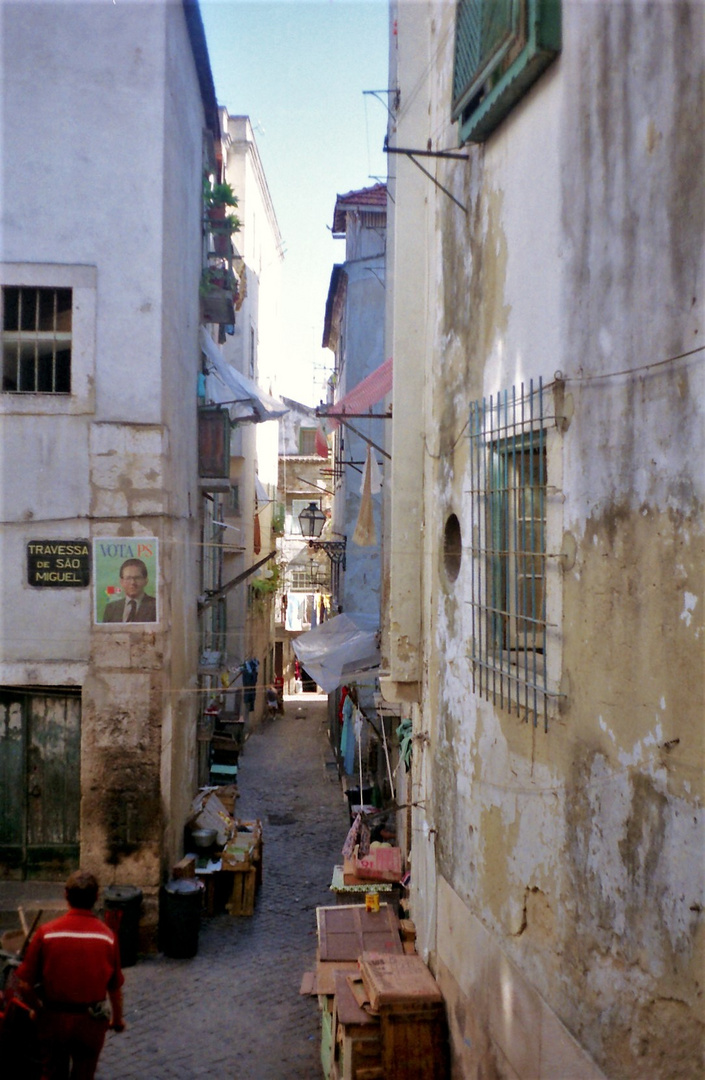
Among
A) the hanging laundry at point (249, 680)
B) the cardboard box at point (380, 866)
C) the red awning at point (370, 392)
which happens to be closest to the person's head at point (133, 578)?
the red awning at point (370, 392)

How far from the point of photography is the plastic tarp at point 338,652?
Result: 13.7 meters

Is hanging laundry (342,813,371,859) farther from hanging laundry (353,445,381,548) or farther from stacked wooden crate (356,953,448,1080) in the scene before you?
stacked wooden crate (356,953,448,1080)

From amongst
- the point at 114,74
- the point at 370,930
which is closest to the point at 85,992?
the point at 370,930

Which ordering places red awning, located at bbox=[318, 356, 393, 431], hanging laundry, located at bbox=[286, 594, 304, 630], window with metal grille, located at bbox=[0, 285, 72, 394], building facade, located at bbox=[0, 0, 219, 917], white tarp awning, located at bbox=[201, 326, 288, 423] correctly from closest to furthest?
1. building facade, located at bbox=[0, 0, 219, 917]
2. window with metal grille, located at bbox=[0, 285, 72, 394]
3. red awning, located at bbox=[318, 356, 393, 431]
4. white tarp awning, located at bbox=[201, 326, 288, 423]
5. hanging laundry, located at bbox=[286, 594, 304, 630]

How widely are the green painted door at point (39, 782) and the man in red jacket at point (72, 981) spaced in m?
5.45

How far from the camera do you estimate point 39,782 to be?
1082 cm

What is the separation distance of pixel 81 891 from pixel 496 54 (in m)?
5.49

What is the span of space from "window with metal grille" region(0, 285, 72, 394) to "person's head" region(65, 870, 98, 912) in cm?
695

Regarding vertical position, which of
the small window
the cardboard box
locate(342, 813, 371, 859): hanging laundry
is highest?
the small window

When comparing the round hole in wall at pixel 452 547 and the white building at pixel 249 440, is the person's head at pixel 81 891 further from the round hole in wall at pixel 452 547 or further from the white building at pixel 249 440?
the white building at pixel 249 440

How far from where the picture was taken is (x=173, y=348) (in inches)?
467

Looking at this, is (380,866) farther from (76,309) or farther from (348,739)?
(348,739)

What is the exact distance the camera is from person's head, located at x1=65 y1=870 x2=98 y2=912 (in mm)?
5484

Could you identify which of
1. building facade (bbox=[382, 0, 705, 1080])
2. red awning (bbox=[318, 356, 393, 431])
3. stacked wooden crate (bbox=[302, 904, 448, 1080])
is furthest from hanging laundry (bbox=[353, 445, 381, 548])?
stacked wooden crate (bbox=[302, 904, 448, 1080])
